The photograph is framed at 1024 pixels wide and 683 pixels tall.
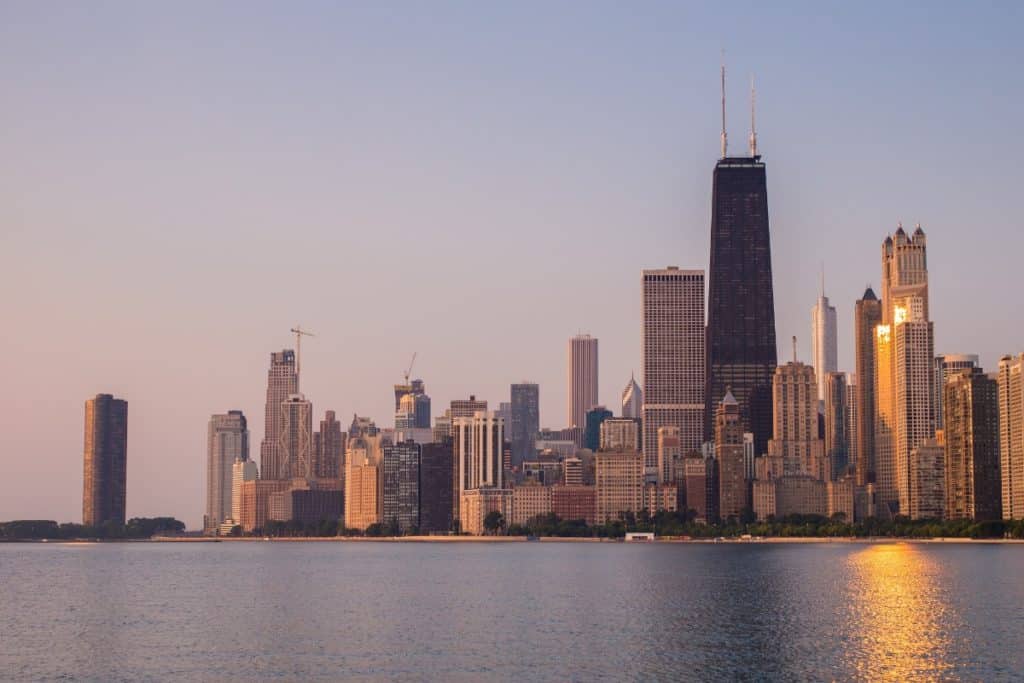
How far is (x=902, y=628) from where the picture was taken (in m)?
125

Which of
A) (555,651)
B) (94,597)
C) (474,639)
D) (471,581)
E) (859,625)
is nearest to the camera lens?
(555,651)

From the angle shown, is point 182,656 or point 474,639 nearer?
point 182,656

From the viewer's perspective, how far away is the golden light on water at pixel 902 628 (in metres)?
101

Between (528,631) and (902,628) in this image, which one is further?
(902,628)

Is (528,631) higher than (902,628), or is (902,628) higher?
(902,628)

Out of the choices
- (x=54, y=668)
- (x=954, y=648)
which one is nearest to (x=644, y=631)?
(x=954, y=648)

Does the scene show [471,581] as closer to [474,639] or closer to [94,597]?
[94,597]

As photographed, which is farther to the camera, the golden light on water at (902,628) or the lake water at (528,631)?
the lake water at (528,631)

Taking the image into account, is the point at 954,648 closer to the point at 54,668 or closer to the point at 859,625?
the point at 859,625

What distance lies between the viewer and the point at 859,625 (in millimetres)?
128000

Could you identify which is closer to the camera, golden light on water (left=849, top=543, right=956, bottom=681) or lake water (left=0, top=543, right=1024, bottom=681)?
golden light on water (left=849, top=543, right=956, bottom=681)

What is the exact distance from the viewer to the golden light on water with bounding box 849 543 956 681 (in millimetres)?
101269

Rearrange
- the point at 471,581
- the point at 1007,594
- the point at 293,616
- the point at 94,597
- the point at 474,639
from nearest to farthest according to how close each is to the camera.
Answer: the point at 474,639
the point at 293,616
the point at 1007,594
the point at 94,597
the point at 471,581

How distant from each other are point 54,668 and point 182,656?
932 centimetres
